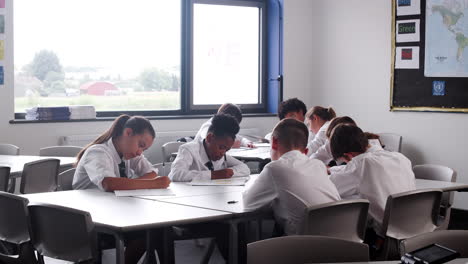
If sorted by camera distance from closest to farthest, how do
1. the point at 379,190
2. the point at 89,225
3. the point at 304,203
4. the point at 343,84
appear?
the point at 89,225 < the point at 304,203 < the point at 379,190 < the point at 343,84

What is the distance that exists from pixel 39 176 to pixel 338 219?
2.52 meters

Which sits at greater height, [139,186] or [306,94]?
[306,94]

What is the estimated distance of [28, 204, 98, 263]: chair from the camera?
312 cm

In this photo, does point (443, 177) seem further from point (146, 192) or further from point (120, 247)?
point (120, 247)

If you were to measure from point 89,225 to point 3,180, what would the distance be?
5.89 feet

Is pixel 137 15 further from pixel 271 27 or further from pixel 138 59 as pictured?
pixel 271 27

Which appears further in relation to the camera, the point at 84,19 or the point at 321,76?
the point at 321,76

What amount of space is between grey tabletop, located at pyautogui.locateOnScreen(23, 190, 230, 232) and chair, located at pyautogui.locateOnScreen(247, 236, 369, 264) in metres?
0.93

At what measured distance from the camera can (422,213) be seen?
4051mm

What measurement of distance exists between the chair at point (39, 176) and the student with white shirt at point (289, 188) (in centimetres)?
198

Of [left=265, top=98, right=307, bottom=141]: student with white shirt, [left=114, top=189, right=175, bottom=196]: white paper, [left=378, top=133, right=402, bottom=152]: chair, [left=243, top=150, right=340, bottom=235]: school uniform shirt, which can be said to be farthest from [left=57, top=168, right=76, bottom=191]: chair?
[left=378, top=133, right=402, bottom=152]: chair

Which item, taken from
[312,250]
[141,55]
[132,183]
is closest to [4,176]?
[132,183]

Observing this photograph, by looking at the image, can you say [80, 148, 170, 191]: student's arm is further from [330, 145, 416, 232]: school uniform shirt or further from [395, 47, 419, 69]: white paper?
[395, 47, 419, 69]: white paper

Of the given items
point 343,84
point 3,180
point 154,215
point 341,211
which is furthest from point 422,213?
point 343,84
